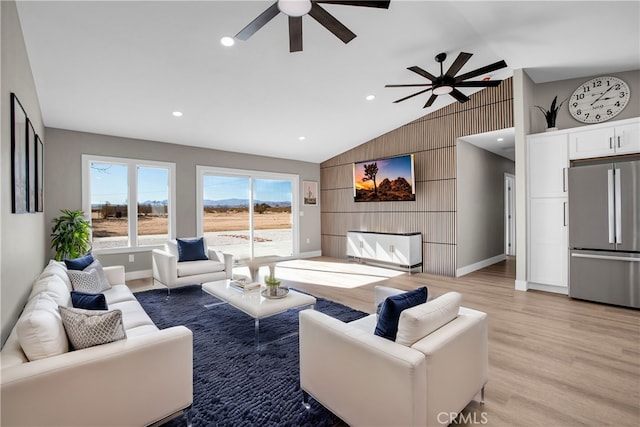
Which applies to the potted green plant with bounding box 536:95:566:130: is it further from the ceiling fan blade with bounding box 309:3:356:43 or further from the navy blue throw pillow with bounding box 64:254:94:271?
the navy blue throw pillow with bounding box 64:254:94:271

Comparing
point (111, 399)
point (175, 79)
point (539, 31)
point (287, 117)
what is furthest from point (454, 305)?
point (287, 117)

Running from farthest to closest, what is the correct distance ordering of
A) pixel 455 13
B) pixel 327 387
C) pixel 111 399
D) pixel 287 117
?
pixel 287 117 < pixel 455 13 < pixel 327 387 < pixel 111 399

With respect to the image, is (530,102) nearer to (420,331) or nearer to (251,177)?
(420,331)

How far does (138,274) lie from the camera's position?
534 cm

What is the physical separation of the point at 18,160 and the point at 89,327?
4.70 feet

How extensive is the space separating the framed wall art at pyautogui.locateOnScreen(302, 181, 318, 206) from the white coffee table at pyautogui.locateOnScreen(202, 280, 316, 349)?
465 centimetres

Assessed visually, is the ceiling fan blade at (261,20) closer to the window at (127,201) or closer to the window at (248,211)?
the window at (127,201)

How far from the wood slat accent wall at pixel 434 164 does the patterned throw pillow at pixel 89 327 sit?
17.5ft

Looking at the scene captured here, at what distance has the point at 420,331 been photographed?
1.48 meters

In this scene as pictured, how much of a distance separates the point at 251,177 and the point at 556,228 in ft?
18.8

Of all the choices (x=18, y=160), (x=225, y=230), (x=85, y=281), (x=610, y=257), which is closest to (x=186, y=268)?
(x=85, y=281)

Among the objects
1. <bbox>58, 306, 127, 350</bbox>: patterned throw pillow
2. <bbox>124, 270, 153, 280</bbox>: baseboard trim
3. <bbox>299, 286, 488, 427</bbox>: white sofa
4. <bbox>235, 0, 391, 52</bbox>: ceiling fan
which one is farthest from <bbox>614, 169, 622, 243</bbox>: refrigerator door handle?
<bbox>124, 270, 153, 280</bbox>: baseboard trim

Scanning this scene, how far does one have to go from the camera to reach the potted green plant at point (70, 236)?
4.23 metres

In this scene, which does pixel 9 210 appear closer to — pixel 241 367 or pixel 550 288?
pixel 241 367
